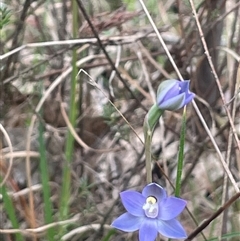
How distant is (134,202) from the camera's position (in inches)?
20.6

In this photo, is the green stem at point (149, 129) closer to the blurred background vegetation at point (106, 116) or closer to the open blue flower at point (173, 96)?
the open blue flower at point (173, 96)

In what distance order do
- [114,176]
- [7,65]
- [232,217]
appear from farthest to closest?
1. [114,176]
2. [7,65]
3. [232,217]

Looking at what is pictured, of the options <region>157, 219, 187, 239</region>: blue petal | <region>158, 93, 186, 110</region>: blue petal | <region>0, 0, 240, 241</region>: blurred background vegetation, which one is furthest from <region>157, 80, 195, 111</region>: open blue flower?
<region>0, 0, 240, 241</region>: blurred background vegetation

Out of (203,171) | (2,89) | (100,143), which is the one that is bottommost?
(203,171)

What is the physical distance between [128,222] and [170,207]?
0.13ft

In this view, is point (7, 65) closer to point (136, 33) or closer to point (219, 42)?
point (136, 33)

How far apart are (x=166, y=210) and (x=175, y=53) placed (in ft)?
2.57

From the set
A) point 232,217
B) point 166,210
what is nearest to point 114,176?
point 232,217

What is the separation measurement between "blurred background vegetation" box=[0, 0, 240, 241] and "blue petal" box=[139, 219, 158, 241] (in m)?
0.47

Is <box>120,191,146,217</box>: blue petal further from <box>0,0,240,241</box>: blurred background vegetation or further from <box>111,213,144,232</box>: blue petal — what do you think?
<box>0,0,240,241</box>: blurred background vegetation

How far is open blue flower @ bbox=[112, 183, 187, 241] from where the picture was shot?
496mm

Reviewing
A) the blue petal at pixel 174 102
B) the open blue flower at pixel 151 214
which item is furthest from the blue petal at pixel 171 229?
the blue petal at pixel 174 102

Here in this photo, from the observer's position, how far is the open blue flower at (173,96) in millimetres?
526

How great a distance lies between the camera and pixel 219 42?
129 cm
